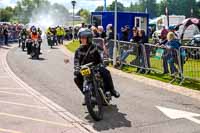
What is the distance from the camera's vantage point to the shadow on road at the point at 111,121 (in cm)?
870

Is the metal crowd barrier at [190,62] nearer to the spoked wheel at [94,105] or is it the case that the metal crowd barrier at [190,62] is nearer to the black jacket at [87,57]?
the black jacket at [87,57]

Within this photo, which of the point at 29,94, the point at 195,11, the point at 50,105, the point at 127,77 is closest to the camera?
the point at 50,105

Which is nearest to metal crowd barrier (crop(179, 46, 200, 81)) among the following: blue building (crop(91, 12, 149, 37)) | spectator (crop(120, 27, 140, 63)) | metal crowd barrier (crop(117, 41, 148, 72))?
metal crowd barrier (crop(117, 41, 148, 72))

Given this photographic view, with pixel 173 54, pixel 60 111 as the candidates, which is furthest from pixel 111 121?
pixel 173 54

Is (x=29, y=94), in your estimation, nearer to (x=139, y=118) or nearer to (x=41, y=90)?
(x=41, y=90)

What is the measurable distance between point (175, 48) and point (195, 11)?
4630 inches

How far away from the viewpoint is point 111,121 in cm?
914

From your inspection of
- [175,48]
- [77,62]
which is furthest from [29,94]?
[175,48]

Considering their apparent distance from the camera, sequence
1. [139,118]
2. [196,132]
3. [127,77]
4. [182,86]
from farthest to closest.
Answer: [127,77]
[182,86]
[139,118]
[196,132]

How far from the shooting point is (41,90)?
13148mm

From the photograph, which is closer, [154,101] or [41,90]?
[154,101]

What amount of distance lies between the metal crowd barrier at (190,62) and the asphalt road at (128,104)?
1.36m

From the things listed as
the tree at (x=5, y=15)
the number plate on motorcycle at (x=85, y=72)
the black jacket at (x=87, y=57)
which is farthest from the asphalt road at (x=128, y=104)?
the tree at (x=5, y=15)

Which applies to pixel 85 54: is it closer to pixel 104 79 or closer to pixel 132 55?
pixel 104 79
